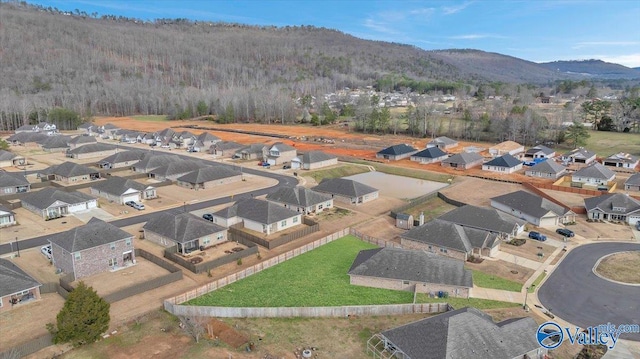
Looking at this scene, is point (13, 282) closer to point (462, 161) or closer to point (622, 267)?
point (622, 267)

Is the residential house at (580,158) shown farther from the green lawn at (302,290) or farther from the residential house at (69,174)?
the residential house at (69,174)

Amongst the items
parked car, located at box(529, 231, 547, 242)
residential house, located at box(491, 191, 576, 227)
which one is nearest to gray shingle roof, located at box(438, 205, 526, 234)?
parked car, located at box(529, 231, 547, 242)

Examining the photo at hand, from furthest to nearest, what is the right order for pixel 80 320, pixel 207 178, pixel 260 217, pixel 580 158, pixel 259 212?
pixel 580 158, pixel 207 178, pixel 259 212, pixel 260 217, pixel 80 320

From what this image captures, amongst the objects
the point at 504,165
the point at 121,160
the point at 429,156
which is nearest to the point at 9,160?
the point at 121,160

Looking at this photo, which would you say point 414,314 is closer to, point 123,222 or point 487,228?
point 487,228

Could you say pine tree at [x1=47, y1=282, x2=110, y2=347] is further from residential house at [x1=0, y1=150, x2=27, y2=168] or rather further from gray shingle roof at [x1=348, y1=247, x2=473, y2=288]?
residential house at [x1=0, y1=150, x2=27, y2=168]

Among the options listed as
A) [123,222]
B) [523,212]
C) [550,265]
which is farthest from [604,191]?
[123,222]
